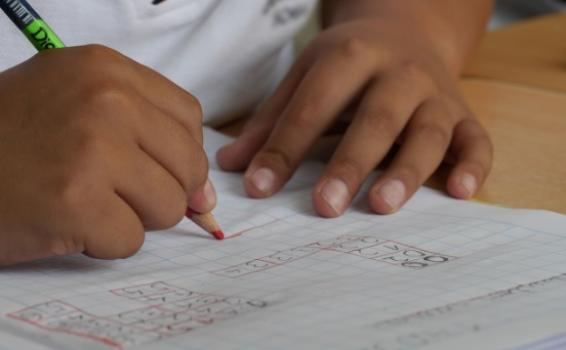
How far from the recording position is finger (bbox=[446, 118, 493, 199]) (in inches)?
22.3

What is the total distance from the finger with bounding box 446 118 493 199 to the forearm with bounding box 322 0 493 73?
4.8 inches

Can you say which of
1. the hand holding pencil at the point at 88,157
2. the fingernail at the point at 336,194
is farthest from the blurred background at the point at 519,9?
the hand holding pencil at the point at 88,157

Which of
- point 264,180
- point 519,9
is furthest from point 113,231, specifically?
point 519,9

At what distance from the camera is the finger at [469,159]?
57 cm

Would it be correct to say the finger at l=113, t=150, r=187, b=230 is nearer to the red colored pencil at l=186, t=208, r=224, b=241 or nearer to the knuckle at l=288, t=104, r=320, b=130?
the red colored pencil at l=186, t=208, r=224, b=241

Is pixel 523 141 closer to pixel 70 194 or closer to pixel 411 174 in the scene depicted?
pixel 411 174

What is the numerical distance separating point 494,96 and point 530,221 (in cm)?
29

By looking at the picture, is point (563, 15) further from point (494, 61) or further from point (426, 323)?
point (426, 323)

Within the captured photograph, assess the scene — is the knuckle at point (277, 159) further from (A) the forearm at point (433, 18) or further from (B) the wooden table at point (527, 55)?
(B) the wooden table at point (527, 55)

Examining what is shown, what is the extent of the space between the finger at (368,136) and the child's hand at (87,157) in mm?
99

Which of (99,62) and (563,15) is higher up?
(99,62)

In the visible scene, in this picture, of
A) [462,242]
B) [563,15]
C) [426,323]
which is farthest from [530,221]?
[563,15]

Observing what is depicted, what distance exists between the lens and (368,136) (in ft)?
1.94

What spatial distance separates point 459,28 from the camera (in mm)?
823
